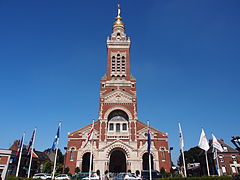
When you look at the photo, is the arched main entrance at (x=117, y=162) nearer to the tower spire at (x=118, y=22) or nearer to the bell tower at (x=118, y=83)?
the bell tower at (x=118, y=83)

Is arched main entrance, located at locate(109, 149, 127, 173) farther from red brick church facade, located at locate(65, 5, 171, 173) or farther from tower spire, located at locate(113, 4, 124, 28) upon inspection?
tower spire, located at locate(113, 4, 124, 28)

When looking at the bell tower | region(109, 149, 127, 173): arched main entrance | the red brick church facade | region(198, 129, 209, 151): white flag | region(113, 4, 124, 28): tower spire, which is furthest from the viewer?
region(113, 4, 124, 28): tower spire

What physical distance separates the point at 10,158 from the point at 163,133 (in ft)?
105

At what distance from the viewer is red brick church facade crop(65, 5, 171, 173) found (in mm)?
39500

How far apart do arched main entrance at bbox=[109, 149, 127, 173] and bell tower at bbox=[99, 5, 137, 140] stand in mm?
5602

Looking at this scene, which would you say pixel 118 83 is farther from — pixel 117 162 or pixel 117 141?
pixel 117 162

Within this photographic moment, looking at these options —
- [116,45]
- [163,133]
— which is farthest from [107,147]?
[116,45]

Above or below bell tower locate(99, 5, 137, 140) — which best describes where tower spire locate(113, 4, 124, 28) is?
above

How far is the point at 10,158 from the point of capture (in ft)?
131

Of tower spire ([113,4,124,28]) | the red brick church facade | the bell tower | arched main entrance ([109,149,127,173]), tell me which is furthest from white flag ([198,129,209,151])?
tower spire ([113,4,124,28])

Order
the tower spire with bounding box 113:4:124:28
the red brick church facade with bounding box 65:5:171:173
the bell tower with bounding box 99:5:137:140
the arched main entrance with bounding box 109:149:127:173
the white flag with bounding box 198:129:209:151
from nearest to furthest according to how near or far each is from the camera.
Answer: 1. the white flag with bounding box 198:129:209:151
2. the red brick church facade with bounding box 65:5:171:173
3. the arched main entrance with bounding box 109:149:127:173
4. the bell tower with bounding box 99:5:137:140
5. the tower spire with bounding box 113:4:124:28

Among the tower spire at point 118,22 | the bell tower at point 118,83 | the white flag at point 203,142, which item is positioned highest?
the tower spire at point 118,22

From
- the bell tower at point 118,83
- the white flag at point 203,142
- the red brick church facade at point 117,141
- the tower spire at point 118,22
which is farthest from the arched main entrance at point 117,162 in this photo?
the tower spire at point 118,22

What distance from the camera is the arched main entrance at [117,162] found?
43656 millimetres
